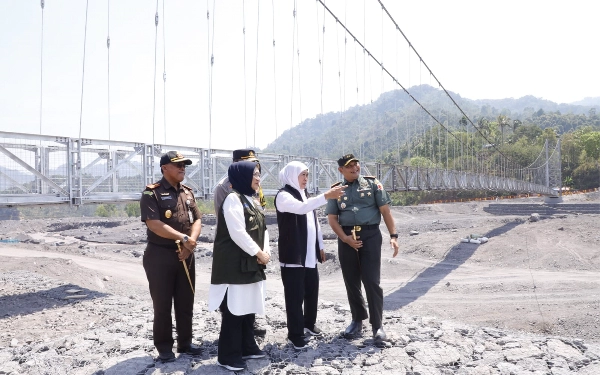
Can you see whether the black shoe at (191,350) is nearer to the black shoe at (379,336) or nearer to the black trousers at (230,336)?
the black trousers at (230,336)

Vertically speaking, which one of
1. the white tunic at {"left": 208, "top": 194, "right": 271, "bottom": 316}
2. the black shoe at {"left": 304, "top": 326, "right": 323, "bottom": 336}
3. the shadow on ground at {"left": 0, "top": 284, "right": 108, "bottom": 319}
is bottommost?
the shadow on ground at {"left": 0, "top": 284, "right": 108, "bottom": 319}

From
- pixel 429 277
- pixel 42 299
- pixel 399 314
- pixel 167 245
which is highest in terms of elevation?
pixel 167 245

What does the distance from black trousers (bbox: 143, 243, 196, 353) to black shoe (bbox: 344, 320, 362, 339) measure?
1408 mm

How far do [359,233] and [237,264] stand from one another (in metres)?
1.30

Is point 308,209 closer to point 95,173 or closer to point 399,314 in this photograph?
point 399,314

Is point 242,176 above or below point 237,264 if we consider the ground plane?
above

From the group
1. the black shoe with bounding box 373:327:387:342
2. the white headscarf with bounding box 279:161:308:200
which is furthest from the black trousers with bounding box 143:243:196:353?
the black shoe with bounding box 373:327:387:342

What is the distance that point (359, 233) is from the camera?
13.5 ft

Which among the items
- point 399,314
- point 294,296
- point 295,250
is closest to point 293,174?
point 295,250

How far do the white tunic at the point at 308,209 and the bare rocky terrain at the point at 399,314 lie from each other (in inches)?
29.1

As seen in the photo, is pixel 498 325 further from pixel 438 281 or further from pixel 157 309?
pixel 157 309

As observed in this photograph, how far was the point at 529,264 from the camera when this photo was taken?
12.7 metres

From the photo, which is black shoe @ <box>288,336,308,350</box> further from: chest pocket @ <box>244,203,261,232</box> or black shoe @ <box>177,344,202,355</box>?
chest pocket @ <box>244,203,261,232</box>

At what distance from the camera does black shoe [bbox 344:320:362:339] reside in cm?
416
